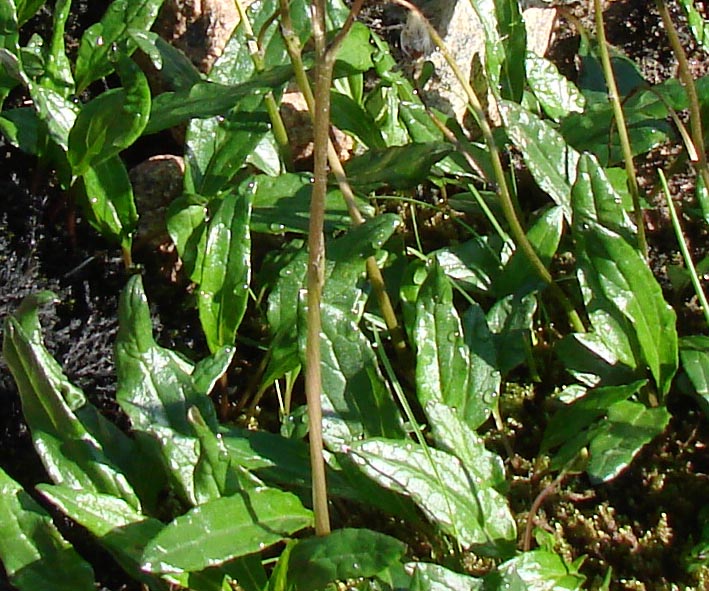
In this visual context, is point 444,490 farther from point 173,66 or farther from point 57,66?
point 57,66

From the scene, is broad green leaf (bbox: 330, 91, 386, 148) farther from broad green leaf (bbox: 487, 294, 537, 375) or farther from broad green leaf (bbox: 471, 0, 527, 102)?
broad green leaf (bbox: 487, 294, 537, 375)

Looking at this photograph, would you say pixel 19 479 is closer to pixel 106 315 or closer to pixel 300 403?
pixel 106 315

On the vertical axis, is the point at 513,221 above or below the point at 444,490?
above

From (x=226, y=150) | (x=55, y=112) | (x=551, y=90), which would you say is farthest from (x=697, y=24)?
(x=55, y=112)

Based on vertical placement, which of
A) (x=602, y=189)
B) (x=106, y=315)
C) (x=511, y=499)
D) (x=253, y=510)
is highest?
(x=602, y=189)

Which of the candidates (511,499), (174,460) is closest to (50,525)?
(174,460)

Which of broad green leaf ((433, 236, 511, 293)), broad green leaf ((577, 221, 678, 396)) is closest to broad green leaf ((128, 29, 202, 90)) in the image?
broad green leaf ((433, 236, 511, 293))

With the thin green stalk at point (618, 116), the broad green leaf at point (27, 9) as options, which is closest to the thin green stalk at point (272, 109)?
the broad green leaf at point (27, 9)

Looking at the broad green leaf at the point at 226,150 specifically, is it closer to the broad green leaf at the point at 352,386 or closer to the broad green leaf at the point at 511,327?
the broad green leaf at the point at 352,386
